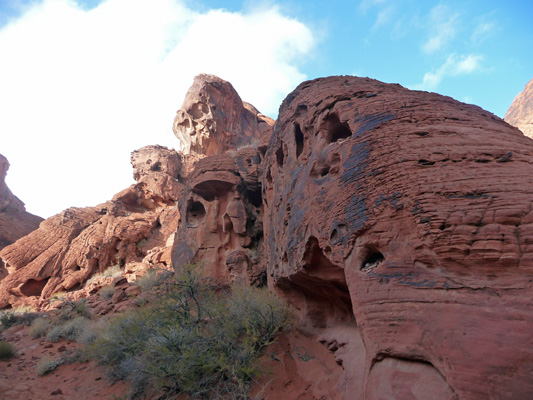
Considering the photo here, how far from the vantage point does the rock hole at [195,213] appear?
1288 cm

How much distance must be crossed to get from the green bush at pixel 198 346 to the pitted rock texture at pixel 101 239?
9663 mm

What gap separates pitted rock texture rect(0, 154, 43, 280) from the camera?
2231cm

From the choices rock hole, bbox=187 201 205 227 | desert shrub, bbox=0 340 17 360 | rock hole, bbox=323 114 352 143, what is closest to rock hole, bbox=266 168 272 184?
rock hole, bbox=323 114 352 143

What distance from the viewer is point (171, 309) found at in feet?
21.8

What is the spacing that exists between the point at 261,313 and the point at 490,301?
4.55m

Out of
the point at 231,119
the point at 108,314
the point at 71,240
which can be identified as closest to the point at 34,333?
the point at 108,314

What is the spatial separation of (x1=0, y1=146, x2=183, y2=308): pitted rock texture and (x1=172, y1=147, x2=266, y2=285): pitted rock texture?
5195 millimetres

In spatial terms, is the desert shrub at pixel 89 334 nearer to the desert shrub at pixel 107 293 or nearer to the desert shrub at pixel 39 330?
the desert shrub at pixel 39 330

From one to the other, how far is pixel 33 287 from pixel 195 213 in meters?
13.1

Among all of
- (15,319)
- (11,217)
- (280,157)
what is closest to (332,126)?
(280,157)

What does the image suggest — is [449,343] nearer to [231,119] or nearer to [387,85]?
[387,85]

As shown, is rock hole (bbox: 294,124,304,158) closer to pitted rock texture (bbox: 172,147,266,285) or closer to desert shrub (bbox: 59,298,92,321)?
pitted rock texture (bbox: 172,147,266,285)

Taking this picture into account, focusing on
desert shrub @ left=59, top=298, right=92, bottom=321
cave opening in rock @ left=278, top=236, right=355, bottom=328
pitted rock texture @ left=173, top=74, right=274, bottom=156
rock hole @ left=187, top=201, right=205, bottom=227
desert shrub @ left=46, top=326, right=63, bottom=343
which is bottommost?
desert shrub @ left=46, top=326, right=63, bottom=343

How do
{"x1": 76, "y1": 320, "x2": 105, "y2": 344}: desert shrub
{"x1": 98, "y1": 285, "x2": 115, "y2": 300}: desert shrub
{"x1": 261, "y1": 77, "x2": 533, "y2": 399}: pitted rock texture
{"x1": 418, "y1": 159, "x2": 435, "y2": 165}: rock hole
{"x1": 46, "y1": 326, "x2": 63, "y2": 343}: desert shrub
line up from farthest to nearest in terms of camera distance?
{"x1": 98, "y1": 285, "x2": 115, "y2": 300}: desert shrub < {"x1": 46, "y1": 326, "x2": 63, "y2": 343}: desert shrub < {"x1": 76, "y1": 320, "x2": 105, "y2": 344}: desert shrub < {"x1": 418, "y1": 159, "x2": 435, "y2": 165}: rock hole < {"x1": 261, "y1": 77, "x2": 533, "y2": 399}: pitted rock texture
